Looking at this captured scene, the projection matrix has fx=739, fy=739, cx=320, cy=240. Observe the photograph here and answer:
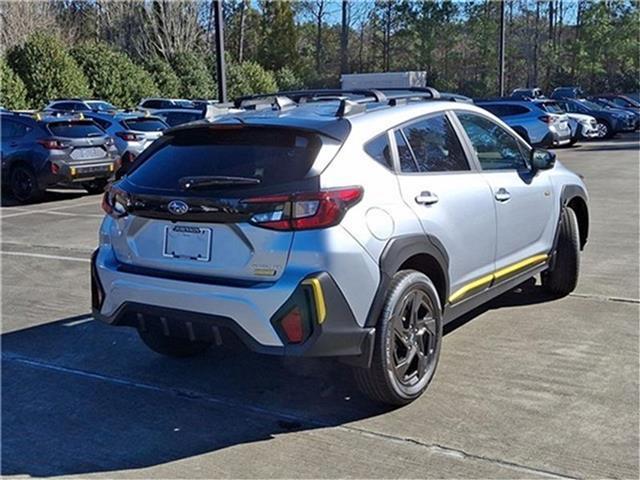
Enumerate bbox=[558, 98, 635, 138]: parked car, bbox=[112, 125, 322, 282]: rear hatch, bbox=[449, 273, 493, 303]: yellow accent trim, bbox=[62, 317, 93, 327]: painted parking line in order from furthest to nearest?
bbox=[558, 98, 635, 138]: parked car, bbox=[62, 317, 93, 327]: painted parking line, bbox=[449, 273, 493, 303]: yellow accent trim, bbox=[112, 125, 322, 282]: rear hatch

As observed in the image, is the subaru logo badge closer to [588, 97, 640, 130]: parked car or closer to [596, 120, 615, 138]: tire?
[596, 120, 615, 138]: tire

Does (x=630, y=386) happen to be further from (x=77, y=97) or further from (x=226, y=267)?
(x=77, y=97)

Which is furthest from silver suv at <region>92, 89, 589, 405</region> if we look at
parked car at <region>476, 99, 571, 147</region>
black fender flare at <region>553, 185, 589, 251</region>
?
parked car at <region>476, 99, 571, 147</region>

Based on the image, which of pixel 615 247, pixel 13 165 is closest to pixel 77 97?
pixel 13 165

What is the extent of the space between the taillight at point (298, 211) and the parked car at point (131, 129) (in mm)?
11962

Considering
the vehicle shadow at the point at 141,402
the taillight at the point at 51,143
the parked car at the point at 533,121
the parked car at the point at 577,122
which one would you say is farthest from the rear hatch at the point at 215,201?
the parked car at the point at 577,122

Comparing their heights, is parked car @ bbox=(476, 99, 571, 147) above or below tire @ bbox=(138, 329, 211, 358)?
above

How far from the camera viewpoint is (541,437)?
3773 mm

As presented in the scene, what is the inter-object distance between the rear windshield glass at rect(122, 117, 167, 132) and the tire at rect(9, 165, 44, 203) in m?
2.78

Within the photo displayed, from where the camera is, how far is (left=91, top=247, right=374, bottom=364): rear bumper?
3.62 meters

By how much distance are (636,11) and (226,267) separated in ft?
163

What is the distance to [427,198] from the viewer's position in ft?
14.1

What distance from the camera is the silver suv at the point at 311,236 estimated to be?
3.66m

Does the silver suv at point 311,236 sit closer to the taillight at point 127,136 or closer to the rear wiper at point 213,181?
the rear wiper at point 213,181
